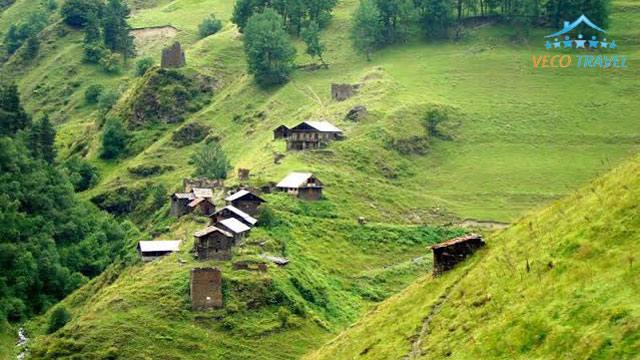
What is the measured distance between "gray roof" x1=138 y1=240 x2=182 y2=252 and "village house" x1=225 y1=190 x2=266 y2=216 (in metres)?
8.17

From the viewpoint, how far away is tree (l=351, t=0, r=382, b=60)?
193750mm

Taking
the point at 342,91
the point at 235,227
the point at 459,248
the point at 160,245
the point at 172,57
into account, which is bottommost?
the point at 160,245

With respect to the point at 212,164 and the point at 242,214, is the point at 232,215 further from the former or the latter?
the point at 212,164

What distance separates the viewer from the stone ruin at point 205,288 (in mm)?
110125

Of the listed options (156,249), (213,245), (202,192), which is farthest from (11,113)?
(213,245)

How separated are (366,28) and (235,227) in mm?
84748

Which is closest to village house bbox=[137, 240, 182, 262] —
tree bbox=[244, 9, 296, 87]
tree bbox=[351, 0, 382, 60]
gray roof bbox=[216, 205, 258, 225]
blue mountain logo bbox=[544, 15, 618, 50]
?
gray roof bbox=[216, 205, 258, 225]

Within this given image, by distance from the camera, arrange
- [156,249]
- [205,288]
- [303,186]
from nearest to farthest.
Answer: [205,288]
[156,249]
[303,186]

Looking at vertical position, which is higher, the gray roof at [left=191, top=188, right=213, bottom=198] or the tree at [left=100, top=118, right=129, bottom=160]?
the gray roof at [left=191, top=188, right=213, bottom=198]

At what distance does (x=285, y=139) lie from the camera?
157 m

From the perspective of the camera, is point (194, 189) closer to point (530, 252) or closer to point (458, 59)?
point (458, 59)

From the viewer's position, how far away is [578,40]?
188 m

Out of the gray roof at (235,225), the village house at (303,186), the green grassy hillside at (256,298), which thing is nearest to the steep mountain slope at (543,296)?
the green grassy hillside at (256,298)

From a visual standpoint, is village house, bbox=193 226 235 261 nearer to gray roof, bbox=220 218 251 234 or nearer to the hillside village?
the hillside village
